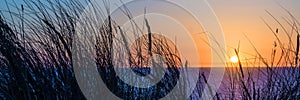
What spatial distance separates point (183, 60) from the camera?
2301 mm

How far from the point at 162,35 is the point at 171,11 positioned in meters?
0.23

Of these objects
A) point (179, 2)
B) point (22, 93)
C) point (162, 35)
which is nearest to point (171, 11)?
point (179, 2)

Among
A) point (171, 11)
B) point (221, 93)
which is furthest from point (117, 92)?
point (171, 11)

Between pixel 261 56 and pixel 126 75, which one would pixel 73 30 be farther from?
pixel 261 56

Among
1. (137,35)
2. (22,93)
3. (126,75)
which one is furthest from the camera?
(137,35)

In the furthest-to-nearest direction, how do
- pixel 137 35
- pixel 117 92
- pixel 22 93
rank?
pixel 137 35 < pixel 117 92 < pixel 22 93

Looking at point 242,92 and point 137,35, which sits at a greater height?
point 137,35

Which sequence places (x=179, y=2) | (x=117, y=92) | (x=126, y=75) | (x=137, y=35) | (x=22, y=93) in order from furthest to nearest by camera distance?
1. (x=179, y=2)
2. (x=137, y=35)
3. (x=126, y=75)
4. (x=117, y=92)
5. (x=22, y=93)

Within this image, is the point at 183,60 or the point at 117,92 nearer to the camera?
the point at 117,92

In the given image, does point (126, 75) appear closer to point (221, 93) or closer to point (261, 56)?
point (221, 93)

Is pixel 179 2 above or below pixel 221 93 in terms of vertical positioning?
above

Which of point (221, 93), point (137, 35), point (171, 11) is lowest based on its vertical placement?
point (221, 93)

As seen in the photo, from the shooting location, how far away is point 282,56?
2215 mm

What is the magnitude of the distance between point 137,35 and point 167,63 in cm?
25
